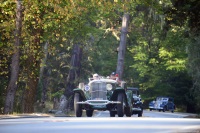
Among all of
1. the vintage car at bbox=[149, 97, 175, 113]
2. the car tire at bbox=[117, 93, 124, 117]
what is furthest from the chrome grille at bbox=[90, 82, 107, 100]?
the vintage car at bbox=[149, 97, 175, 113]

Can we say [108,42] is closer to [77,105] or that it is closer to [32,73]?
[32,73]

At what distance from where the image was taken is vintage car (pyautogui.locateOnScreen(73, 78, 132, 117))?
2709 centimetres

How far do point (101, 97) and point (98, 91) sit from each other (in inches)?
12.7

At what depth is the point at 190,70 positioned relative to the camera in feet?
139

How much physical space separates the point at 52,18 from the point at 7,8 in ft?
8.26

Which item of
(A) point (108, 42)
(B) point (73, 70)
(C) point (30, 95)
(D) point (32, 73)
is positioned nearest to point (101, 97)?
(D) point (32, 73)

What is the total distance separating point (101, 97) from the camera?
90.9 feet

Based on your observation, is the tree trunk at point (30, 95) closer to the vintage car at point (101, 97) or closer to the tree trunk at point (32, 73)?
the tree trunk at point (32, 73)

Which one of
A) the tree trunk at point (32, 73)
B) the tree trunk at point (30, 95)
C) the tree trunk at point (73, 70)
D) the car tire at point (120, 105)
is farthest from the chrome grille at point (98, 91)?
the tree trunk at point (73, 70)

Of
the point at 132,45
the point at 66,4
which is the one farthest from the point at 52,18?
the point at 132,45

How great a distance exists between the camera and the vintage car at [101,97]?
88.9 ft

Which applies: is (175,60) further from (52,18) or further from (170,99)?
(52,18)

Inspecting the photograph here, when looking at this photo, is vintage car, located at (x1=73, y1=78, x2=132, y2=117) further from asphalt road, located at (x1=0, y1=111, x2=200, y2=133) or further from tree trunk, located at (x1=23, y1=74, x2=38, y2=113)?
asphalt road, located at (x1=0, y1=111, x2=200, y2=133)

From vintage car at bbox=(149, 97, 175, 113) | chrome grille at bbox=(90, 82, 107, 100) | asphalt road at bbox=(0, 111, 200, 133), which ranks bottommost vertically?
asphalt road at bbox=(0, 111, 200, 133)
